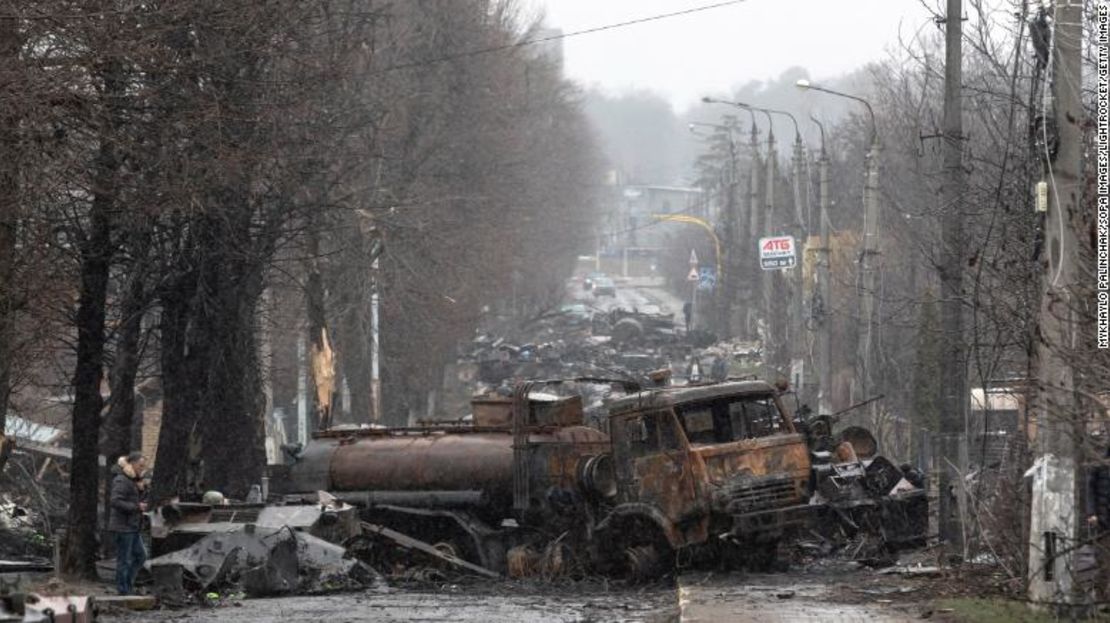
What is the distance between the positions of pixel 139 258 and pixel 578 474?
768cm

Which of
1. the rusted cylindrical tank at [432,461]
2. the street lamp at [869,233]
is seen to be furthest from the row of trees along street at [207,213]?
the street lamp at [869,233]

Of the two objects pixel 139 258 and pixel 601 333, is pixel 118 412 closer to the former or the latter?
pixel 139 258

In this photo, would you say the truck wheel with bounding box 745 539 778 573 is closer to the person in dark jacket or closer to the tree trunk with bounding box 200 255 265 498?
the person in dark jacket

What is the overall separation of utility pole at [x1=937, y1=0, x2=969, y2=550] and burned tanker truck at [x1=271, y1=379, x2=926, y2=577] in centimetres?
109

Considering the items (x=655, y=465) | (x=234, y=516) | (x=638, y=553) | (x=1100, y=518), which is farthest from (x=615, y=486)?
(x=1100, y=518)

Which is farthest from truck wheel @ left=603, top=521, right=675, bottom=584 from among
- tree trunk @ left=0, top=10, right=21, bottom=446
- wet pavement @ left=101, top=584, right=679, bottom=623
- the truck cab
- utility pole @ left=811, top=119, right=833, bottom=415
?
utility pole @ left=811, top=119, right=833, bottom=415

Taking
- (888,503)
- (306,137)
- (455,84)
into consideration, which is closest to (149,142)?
(306,137)

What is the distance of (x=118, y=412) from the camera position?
97.6 ft

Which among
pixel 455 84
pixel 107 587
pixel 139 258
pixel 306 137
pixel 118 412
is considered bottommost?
pixel 107 587

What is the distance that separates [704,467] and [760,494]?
0.73m

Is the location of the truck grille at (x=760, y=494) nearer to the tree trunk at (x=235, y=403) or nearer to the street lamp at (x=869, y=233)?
the street lamp at (x=869, y=233)

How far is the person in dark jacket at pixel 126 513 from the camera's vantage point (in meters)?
20.5

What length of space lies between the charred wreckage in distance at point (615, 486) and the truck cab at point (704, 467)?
0.02 metres

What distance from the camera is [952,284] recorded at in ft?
72.6
